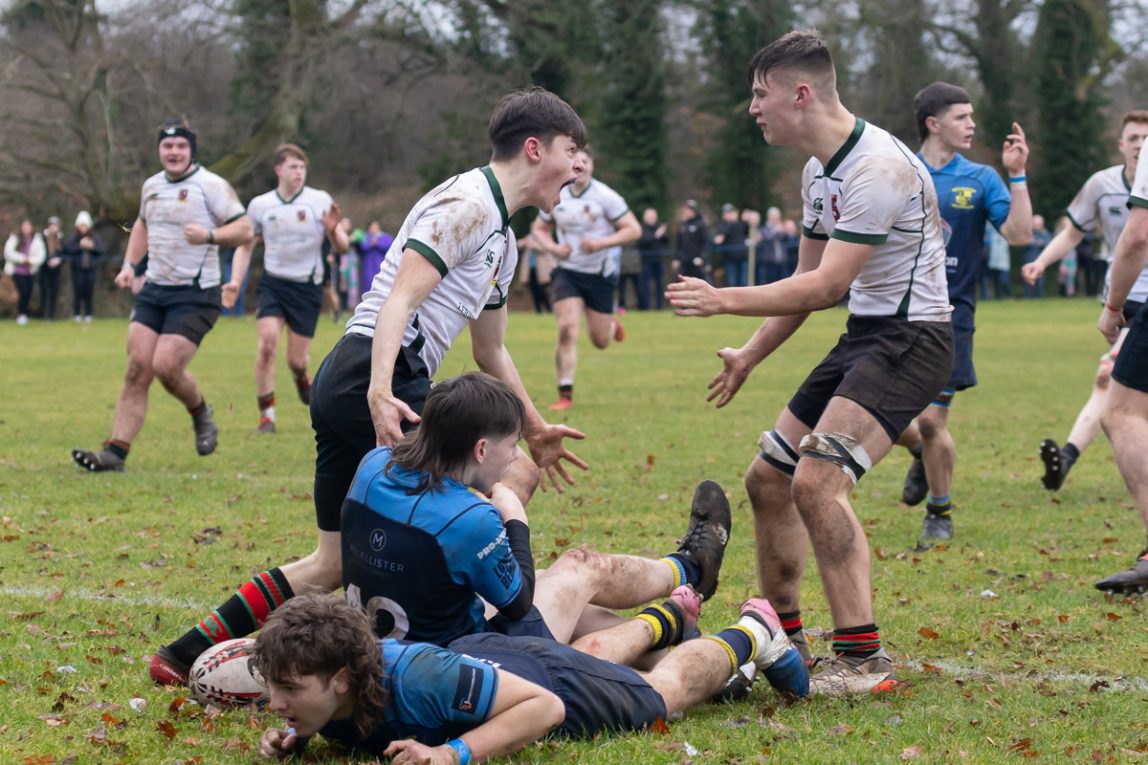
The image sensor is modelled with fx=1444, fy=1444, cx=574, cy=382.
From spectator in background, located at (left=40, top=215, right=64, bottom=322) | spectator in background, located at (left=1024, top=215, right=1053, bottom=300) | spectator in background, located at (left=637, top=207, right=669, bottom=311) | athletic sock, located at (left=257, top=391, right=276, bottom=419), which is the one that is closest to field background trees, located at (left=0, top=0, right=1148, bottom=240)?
spectator in background, located at (left=40, top=215, right=64, bottom=322)

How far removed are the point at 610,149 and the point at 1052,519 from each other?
35.3 meters

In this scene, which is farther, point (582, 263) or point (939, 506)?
point (582, 263)

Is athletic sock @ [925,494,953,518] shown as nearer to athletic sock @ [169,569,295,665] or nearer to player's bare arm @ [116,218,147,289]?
athletic sock @ [169,569,295,665]

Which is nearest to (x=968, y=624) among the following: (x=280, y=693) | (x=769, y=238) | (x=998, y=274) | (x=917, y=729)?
(x=917, y=729)

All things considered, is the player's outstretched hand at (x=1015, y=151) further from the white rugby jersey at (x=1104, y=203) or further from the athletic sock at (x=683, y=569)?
the athletic sock at (x=683, y=569)

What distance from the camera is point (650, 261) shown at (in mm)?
34656

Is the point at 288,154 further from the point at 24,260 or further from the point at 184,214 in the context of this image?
the point at 24,260

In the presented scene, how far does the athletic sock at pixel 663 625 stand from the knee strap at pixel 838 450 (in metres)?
0.75

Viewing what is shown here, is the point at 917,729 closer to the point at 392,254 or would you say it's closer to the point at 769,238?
the point at 392,254

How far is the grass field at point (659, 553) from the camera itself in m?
4.48

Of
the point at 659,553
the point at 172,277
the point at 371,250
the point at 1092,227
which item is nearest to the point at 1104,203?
the point at 1092,227

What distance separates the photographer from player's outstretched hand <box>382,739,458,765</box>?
3.94 meters

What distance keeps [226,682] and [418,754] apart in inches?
43.9

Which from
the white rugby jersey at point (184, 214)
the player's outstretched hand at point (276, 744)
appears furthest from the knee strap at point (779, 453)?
the white rugby jersey at point (184, 214)
